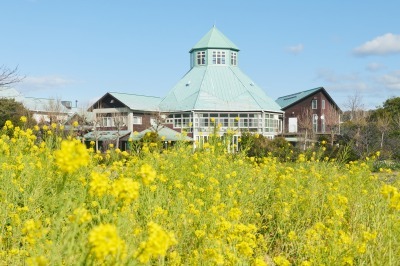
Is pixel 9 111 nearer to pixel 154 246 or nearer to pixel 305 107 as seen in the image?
pixel 305 107

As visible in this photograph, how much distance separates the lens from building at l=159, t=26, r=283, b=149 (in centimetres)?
3900

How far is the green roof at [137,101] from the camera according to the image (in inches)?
1590

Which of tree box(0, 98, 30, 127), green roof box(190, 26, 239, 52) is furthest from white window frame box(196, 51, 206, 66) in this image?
tree box(0, 98, 30, 127)

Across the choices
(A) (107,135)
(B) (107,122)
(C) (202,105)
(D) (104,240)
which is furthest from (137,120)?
(D) (104,240)

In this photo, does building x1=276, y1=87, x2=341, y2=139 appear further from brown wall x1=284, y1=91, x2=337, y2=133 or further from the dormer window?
the dormer window

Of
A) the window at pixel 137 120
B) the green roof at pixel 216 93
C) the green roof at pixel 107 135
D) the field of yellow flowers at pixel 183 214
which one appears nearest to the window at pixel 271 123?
the green roof at pixel 216 93

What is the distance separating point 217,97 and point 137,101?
7.91m

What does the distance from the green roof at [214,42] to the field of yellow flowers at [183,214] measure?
37.6 m

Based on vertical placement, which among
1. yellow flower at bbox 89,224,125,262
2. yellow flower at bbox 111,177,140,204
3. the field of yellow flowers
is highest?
yellow flower at bbox 111,177,140,204

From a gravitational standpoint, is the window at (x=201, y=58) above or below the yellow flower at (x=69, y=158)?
above

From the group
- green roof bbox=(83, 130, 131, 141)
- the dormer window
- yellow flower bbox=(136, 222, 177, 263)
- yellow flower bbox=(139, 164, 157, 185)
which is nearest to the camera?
yellow flower bbox=(136, 222, 177, 263)

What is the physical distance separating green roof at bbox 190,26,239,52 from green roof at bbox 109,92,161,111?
24.4ft

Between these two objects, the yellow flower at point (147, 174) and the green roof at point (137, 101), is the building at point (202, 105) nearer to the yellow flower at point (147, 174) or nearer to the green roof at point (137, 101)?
the green roof at point (137, 101)

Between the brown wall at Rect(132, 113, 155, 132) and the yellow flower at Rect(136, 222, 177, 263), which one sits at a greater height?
the brown wall at Rect(132, 113, 155, 132)
